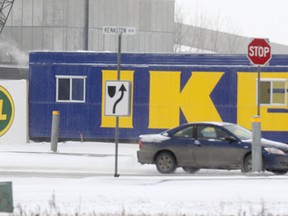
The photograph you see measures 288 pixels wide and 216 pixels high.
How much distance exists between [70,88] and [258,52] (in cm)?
1427

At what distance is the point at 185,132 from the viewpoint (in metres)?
24.5

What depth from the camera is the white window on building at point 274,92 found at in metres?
33.5

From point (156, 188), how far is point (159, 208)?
2.90 m

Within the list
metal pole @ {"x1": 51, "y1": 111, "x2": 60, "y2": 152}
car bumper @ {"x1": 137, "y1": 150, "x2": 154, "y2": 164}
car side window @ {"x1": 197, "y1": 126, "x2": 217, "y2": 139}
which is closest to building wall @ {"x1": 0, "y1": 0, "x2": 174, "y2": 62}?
metal pole @ {"x1": 51, "y1": 111, "x2": 60, "y2": 152}

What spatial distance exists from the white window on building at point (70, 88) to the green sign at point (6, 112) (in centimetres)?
183

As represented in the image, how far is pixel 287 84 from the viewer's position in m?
33.5

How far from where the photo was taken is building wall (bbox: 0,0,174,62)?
247 ft

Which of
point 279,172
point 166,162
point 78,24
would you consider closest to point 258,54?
point 279,172

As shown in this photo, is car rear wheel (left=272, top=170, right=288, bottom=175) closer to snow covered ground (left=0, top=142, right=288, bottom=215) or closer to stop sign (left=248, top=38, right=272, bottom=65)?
stop sign (left=248, top=38, right=272, bottom=65)

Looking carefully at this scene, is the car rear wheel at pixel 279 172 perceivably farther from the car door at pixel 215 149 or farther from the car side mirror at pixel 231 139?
the car side mirror at pixel 231 139

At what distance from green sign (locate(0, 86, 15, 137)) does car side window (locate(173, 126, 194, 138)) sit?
12.1m

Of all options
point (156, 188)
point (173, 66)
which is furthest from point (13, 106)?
point (156, 188)

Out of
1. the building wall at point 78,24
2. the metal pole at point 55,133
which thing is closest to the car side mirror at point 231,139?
the metal pole at point 55,133

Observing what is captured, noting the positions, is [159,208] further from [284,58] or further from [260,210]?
[284,58]
